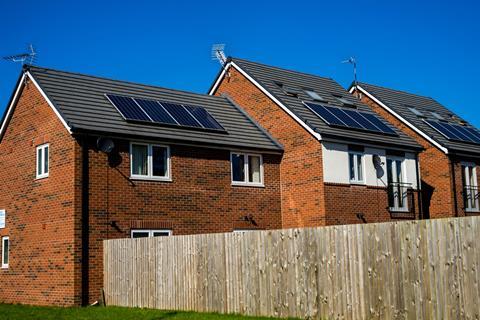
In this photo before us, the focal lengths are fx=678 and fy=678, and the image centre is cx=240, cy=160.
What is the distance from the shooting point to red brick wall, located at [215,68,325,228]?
75.9 ft

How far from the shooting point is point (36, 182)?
2086cm

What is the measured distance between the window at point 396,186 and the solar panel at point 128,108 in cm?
980

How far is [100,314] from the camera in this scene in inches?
649

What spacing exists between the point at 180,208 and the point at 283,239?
23.3 feet

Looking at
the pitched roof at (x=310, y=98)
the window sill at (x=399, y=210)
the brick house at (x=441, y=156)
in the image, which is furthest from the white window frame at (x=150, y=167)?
the brick house at (x=441, y=156)

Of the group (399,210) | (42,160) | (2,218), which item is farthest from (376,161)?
(2,218)

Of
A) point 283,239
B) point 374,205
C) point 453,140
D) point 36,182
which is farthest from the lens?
point 453,140

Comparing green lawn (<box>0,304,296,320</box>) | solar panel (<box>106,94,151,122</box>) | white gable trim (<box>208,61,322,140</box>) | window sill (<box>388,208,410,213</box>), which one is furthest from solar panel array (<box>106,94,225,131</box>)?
window sill (<box>388,208,410,213</box>)

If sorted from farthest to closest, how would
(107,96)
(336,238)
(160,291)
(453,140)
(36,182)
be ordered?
(453,140)
(107,96)
(36,182)
(160,291)
(336,238)

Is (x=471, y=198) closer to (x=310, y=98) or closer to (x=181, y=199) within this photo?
(x=310, y=98)

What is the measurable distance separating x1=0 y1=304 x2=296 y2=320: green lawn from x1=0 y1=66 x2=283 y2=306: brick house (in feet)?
3.52

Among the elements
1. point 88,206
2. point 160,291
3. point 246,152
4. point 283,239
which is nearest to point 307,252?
point 283,239

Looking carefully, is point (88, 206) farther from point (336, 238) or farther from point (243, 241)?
point (336, 238)

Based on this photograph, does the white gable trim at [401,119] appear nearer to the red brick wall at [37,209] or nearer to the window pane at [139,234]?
the window pane at [139,234]
